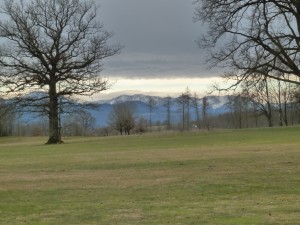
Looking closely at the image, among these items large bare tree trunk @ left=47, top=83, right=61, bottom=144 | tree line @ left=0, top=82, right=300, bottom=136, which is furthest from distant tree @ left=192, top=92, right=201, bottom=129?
large bare tree trunk @ left=47, top=83, right=61, bottom=144

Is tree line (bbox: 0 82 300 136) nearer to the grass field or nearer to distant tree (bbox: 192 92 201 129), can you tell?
distant tree (bbox: 192 92 201 129)

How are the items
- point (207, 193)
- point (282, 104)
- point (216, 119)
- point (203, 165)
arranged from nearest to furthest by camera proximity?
point (207, 193) → point (203, 165) → point (282, 104) → point (216, 119)

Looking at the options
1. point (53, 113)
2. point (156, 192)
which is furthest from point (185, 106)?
point (156, 192)

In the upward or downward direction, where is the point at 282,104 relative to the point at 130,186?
upward

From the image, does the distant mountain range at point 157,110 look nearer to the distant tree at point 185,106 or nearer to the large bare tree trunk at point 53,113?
the distant tree at point 185,106

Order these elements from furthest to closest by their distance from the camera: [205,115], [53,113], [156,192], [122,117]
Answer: [205,115] < [122,117] < [53,113] < [156,192]

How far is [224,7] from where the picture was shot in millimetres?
24859

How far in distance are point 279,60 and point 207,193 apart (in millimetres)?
15324

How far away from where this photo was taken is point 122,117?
3851 inches

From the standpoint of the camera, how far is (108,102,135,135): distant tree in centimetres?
9656

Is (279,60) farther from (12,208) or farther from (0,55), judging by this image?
(0,55)

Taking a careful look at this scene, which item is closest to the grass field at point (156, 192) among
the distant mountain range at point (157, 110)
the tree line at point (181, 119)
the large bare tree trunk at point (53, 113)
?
the large bare tree trunk at point (53, 113)

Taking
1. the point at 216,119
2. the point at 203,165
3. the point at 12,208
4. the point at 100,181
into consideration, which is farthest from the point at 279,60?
the point at 216,119

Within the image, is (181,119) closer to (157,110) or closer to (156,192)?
(157,110)
